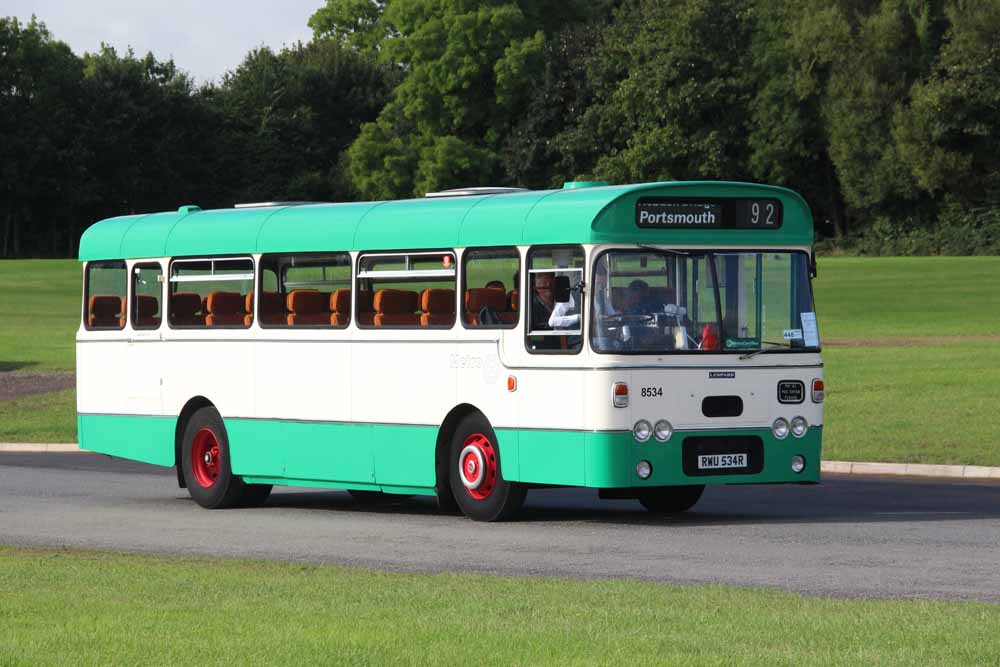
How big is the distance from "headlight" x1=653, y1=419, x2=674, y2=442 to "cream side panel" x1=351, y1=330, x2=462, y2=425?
2.07 m

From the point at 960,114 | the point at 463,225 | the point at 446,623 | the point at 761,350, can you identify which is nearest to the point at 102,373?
the point at 463,225

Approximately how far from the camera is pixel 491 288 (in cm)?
1648

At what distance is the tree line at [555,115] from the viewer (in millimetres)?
77062

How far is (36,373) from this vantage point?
125 ft

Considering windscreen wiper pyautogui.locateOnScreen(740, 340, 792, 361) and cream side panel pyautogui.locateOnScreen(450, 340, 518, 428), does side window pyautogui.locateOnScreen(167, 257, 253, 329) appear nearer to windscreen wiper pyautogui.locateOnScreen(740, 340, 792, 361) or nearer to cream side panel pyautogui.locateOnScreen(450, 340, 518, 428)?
cream side panel pyautogui.locateOnScreen(450, 340, 518, 428)

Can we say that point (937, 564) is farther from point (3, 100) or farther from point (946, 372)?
point (3, 100)

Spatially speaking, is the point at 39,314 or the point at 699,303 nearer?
the point at 699,303

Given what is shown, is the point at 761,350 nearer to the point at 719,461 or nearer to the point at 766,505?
the point at 719,461

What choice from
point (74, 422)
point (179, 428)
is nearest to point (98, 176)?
point (74, 422)

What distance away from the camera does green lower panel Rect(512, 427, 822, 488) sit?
1538 centimetres

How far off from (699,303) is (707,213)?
0.80 meters

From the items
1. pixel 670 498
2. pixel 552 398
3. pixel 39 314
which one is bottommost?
pixel 670 498

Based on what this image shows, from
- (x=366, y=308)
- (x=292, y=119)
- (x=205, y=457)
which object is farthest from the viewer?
(x=292, y=119)

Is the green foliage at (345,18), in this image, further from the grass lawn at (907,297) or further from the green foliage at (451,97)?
the grass lawn at (907,297)
